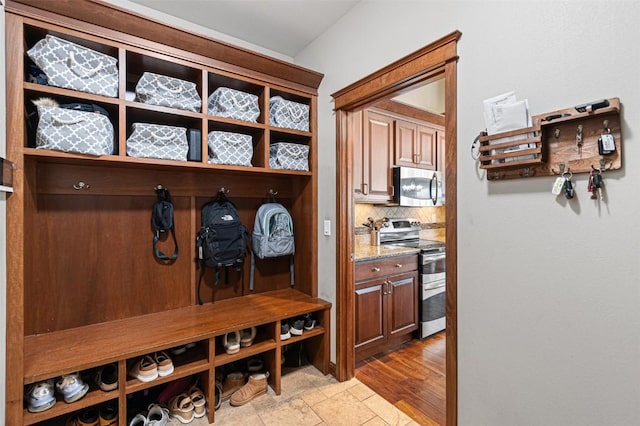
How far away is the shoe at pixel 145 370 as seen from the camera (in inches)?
64.1

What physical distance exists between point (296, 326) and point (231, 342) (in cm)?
47

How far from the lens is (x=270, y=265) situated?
101 inches

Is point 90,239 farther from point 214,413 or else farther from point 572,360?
point 572,360

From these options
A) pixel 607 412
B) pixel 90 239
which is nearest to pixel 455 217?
pixel 607 412

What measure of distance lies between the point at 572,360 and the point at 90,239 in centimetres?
254

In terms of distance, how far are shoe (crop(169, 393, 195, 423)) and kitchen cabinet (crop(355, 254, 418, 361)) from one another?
4.12 feet

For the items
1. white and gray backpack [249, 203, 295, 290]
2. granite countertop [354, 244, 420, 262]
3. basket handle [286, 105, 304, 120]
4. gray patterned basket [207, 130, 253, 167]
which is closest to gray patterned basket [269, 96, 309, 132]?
basket handle [286, 105, 304, 120]

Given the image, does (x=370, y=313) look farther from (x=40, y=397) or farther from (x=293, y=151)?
(x=40, y=397)

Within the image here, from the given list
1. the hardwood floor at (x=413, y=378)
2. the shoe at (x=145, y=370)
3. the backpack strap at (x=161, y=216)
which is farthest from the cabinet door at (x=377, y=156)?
the shoe at (x=145, y=370)

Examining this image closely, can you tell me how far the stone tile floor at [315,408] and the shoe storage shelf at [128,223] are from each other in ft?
0.63

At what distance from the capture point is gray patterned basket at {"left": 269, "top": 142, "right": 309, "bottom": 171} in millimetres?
2213

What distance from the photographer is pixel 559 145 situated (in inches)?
43.6

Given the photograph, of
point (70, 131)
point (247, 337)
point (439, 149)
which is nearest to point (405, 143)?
point (439, 149)

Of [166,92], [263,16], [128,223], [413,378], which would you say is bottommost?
[413,378]
